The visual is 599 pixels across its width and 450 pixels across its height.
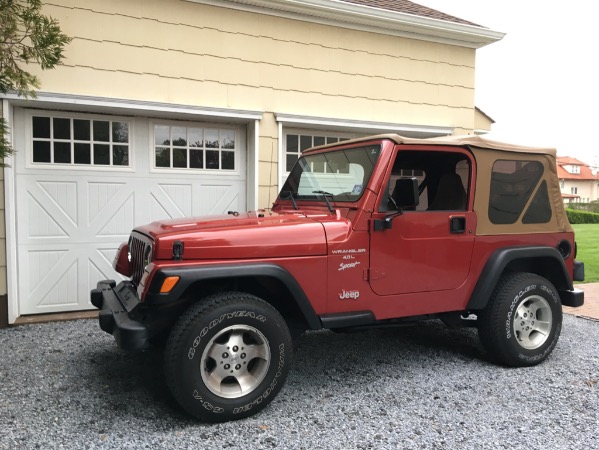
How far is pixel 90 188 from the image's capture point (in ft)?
19.4

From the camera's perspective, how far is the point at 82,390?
3.73m

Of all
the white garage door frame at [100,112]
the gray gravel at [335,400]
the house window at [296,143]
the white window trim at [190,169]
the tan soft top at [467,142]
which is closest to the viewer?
the gray gravel at [335,400]

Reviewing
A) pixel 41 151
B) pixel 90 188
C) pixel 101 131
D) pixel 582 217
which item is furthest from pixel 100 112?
pixel 582 217

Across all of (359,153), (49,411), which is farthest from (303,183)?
(49,411)

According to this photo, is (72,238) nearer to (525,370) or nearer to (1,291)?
(1,291)

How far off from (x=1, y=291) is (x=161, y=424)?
340 cm

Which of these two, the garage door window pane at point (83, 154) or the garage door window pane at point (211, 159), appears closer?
the garage door window pane at point (83, 154)

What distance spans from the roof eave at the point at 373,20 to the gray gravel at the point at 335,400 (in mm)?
4355

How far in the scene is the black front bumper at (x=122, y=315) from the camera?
307cm

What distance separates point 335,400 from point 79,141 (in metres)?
4.42

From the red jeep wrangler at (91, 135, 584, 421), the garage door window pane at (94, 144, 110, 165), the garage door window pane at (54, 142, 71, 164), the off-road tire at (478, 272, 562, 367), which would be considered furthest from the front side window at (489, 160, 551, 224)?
the garage door window pane at (54, 142, 71, 164)

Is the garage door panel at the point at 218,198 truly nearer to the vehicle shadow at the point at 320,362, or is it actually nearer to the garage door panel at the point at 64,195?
the garage door panel at the point at 64,195

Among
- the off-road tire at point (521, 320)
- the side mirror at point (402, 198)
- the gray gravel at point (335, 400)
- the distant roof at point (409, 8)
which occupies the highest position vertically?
the distant roof at point (409, 8)

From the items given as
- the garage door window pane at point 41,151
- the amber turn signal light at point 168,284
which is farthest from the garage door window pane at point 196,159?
the amber turn signal light at point 168,284
